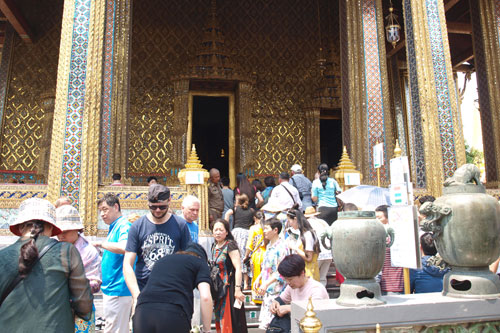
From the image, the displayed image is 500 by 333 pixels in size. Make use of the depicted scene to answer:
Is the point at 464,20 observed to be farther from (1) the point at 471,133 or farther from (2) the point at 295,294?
(1) the point at 471,133

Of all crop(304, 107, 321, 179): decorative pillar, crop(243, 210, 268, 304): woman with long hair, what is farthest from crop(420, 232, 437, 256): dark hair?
crop(304, 107, 321, 179): decorative pillar

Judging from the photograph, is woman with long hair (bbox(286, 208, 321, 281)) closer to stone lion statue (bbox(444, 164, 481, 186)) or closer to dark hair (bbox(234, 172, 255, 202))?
stone lion statue (bbox(444, 164, 481, 186))

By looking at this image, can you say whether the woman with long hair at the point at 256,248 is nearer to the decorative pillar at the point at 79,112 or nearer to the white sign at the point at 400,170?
the white sign at the point at 400,170

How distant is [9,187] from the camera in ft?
23.6

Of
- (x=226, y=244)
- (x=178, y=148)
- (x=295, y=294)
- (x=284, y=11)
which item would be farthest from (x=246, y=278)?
(x=284, y=11)

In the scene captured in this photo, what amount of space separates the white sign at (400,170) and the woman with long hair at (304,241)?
118 centimetres

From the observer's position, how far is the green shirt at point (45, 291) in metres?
2.29

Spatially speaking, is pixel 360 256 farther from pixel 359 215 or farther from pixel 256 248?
pixel 256 248

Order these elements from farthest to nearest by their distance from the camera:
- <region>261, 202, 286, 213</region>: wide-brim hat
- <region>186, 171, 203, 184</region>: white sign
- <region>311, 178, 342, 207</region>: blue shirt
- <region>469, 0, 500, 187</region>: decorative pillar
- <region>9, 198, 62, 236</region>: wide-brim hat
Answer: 1. <region>469, 0, 500, 187</region>: decorative pillar
2. <region>186, 171, 203, 184</region>: white sign
3. <region>311, 178, 342, 207</region>: blue shirt
4. <region>261, 202, 286, 213</region>: wide-brim hat
5. <region>9, 198, 62, 236</region>: wide-brim hat

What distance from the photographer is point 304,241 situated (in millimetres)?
5004

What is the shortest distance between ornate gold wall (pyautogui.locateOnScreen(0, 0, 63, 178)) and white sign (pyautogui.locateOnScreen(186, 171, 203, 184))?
6601 millimetres

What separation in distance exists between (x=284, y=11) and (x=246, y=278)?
34.0 feet

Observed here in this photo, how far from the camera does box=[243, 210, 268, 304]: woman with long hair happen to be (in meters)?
5.16

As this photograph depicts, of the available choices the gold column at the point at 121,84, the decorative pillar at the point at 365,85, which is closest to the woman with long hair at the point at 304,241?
the decorative pillar at the point at 365,85
